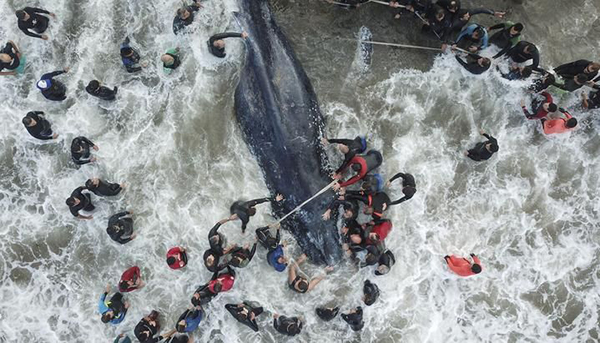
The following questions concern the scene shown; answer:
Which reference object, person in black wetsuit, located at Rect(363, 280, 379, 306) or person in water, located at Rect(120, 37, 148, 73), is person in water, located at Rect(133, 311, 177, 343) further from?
person in water, located at Rect(120, 37, 148, 73)

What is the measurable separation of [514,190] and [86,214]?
11828 mm

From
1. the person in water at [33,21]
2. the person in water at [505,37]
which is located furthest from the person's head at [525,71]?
the person in water at [33,21]

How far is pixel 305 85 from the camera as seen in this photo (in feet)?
38.3

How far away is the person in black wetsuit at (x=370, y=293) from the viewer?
11.3m

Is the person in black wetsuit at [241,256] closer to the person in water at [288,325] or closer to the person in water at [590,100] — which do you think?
the person in water at [288,325]

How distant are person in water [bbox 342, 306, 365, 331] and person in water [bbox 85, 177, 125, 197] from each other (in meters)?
6.91

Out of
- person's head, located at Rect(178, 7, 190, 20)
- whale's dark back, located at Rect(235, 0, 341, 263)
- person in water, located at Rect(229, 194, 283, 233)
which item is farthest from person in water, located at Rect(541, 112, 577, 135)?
person's head, located at Rect(178, 7, 190, 20)

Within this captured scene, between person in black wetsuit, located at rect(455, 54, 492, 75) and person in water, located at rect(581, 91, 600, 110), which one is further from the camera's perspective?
person in water, located at rect(581, 91, 600, 110)

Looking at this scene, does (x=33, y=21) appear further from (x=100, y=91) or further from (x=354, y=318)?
(x=354, y=318)

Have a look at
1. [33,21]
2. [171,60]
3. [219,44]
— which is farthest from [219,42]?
[33,21]

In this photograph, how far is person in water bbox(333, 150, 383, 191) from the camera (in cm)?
1082

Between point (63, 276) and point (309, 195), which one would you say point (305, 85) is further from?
point (63, 276)

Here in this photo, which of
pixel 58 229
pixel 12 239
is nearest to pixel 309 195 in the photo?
pixel 58 229

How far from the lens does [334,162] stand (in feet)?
38.7
